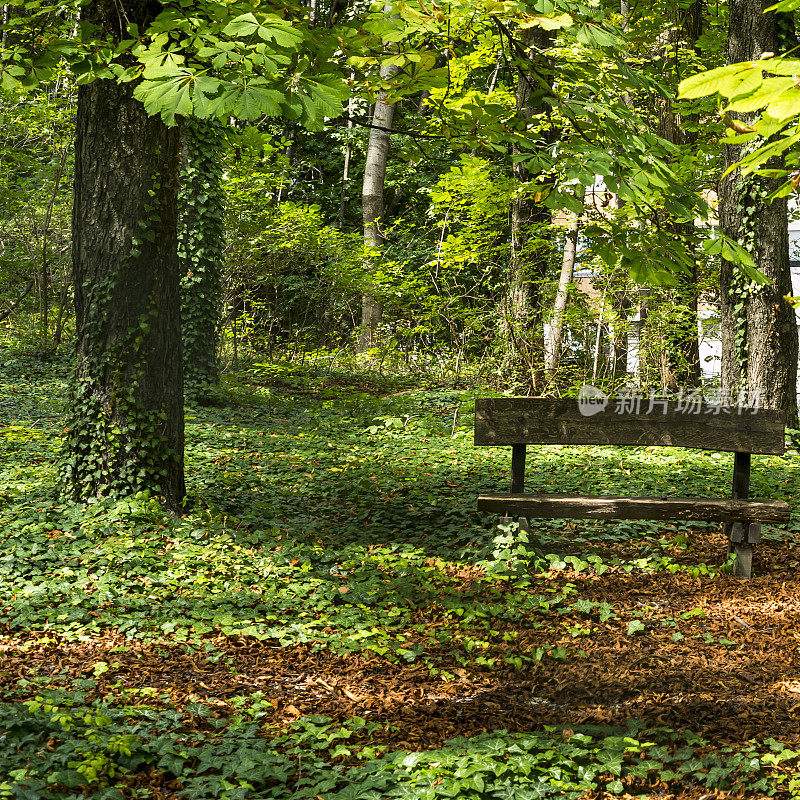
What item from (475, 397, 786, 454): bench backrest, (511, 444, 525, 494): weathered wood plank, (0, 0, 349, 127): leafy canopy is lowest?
(511, 444, 525, 494): weathered wood plank

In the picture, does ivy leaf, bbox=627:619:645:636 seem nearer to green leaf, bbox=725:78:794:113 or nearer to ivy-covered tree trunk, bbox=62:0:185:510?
green leaf, bbox=725:78:794:113

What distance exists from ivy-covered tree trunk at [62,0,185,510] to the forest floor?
0.39m

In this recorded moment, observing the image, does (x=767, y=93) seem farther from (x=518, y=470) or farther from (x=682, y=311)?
(x=682, y=311)

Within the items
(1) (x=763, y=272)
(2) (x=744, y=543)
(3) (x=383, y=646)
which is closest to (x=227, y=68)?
(3) (x=383, y=646)

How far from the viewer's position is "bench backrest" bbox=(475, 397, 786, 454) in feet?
17.9

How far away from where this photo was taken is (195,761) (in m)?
3.07

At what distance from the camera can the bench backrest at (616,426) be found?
17.9 ft

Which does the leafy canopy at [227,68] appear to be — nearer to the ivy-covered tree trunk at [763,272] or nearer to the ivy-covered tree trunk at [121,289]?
the ivy-covered tree trunk at [121,289]

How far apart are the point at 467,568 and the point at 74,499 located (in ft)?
10.1

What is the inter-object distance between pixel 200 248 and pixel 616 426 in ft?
23.9

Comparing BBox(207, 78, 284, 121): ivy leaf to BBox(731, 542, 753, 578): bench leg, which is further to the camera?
BBox(731, 542, 753, 578): bench leg

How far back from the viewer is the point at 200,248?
35.2ft

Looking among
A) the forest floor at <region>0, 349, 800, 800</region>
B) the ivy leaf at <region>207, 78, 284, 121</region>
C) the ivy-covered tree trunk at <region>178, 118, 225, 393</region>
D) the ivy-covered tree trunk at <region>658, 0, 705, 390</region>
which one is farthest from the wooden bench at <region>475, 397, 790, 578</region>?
the ivy-covered tree trunk at <region>178, 118, 225, 393</region>

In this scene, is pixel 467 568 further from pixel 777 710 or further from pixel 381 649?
pixel 777 710
